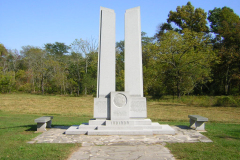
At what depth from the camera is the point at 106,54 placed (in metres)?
8.84

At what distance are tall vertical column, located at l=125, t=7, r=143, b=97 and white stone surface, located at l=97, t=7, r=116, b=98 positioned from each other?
51cm

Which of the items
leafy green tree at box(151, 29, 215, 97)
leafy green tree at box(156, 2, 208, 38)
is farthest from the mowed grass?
leafy green tree at box(156, 2, 208, 38)

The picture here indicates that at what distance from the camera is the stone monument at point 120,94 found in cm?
809

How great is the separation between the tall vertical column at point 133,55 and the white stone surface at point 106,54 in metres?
0.51

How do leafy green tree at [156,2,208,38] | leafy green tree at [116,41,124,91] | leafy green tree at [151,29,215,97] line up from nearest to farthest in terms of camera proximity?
leafy green tree at [151,29,215,97] → leafy green tree at [116,41,124,91] → leafy green tree at [156,2,208,38]

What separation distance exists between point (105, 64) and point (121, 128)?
7.63ft

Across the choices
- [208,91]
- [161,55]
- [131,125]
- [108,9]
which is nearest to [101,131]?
[131,125]

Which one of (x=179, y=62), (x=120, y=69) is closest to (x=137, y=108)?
(x=179, y=62)

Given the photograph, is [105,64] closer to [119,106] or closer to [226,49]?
[119,106]

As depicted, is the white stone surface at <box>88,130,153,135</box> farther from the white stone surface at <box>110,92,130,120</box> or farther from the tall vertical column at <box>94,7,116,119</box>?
the tall vertical column at <box>94,7,116,119</box>

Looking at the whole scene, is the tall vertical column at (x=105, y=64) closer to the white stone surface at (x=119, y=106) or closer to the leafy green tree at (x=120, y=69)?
the white stone surface at (x=119, y=106)

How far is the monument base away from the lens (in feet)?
25.6

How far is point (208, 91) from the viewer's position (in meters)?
37.6

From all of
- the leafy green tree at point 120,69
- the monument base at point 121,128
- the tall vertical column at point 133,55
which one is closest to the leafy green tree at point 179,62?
the leafy green tree at point 120,69
